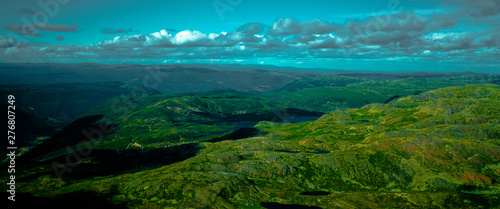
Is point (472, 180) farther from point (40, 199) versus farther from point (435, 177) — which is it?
point (40, 199)

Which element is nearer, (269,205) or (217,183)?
(269,205)

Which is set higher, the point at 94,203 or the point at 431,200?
the point at 431,200

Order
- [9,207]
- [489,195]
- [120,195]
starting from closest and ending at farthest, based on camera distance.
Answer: [9,207], [489,195], [120,195]

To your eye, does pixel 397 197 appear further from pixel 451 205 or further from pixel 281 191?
pixel 281 191

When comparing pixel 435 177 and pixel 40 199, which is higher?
pixel 435 177

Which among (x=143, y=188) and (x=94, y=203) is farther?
(x=143, y=188)

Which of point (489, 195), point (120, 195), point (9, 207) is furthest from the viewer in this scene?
point (120, 195)

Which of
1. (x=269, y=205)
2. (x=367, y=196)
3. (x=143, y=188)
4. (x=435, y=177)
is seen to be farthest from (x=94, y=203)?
(x=435, y=177)

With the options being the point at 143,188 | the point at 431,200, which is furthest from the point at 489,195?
Answer: the point at 143,188
